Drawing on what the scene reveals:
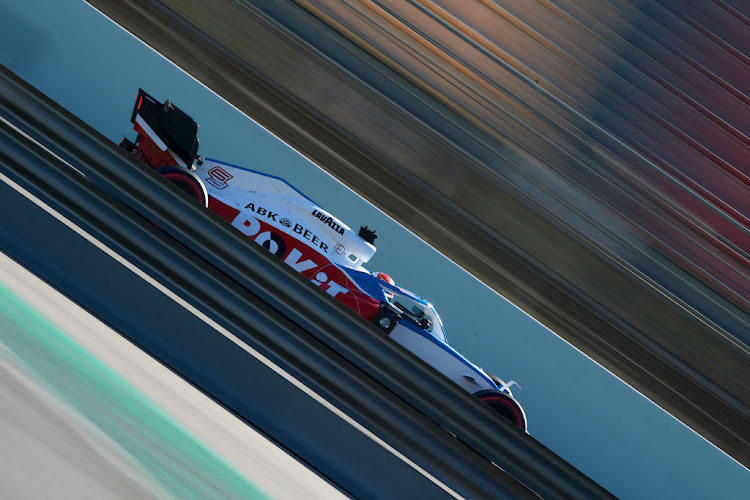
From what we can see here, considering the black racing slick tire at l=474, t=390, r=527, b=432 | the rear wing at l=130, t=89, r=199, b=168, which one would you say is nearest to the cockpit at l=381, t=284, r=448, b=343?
the black racing slick tire at l=474, t=390, r=527, b=432

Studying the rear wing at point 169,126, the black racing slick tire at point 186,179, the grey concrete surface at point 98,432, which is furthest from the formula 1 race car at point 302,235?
the grey concrete surface at point 98,432

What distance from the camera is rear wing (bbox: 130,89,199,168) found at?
2.71m

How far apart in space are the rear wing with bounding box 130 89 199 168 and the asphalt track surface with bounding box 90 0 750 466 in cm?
135

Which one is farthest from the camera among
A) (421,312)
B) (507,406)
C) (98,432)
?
(421,312)

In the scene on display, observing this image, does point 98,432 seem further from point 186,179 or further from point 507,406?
point 507,406

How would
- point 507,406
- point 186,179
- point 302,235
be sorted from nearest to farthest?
point 186,179
point 302,235
point 507,406

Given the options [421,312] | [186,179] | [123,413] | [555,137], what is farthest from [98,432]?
[421,312]

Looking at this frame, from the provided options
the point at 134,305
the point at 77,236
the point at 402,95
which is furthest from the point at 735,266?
the point at 77,236

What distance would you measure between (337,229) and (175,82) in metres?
1.53

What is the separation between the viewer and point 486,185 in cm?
136

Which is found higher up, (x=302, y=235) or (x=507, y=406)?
(x=302, y=235)

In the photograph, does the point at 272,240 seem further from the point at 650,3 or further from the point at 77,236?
the point at 650,3

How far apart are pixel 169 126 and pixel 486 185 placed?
177 centimetres

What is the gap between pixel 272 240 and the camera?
290 centimetres
